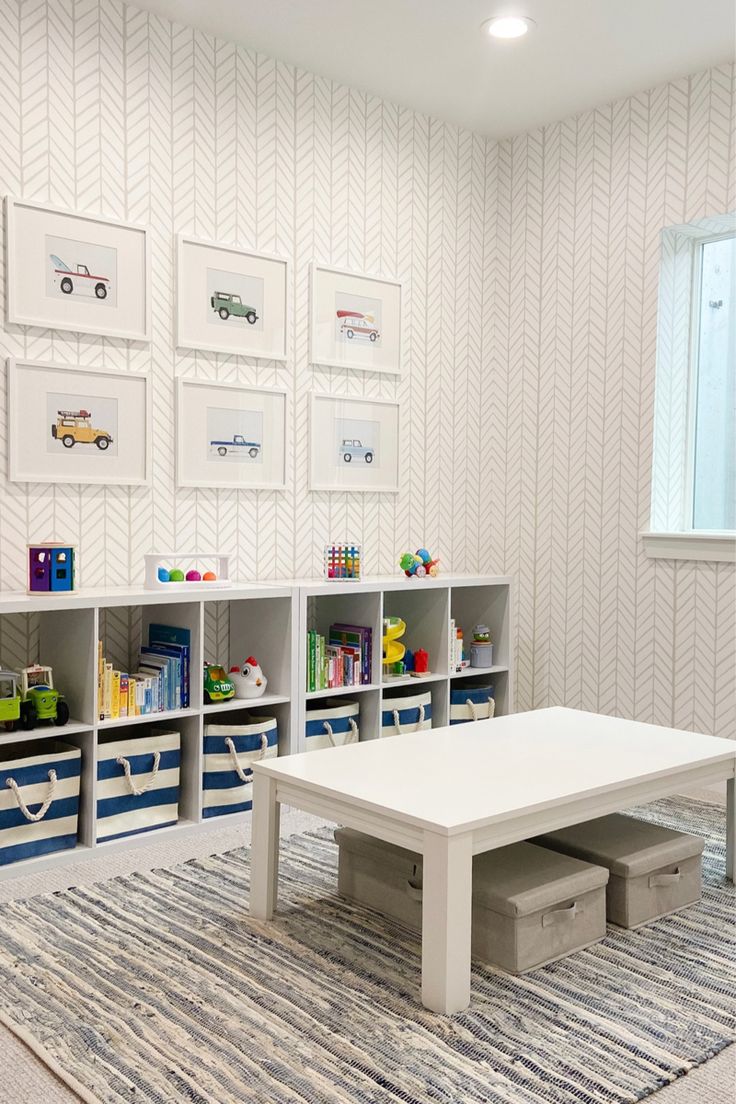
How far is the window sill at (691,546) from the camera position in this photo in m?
3.73

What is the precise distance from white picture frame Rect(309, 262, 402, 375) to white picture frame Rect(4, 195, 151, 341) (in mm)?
751

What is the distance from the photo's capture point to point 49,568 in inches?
116

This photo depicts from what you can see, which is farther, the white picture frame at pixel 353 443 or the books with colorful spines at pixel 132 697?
the white picture frame at pixel 353 443

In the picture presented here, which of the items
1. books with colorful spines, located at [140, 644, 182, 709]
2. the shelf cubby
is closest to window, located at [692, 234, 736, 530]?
the shelf cubby

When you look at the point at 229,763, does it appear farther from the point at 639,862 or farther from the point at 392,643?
the point at 639,862

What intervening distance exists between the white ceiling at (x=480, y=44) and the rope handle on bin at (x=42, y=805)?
2512 millimetres

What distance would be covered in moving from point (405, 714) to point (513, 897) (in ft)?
5.64

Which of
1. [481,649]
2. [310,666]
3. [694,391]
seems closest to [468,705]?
[481,649]

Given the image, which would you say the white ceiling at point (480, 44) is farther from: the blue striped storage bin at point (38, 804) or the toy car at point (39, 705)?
the blue striped storage bin at point (38, 804)

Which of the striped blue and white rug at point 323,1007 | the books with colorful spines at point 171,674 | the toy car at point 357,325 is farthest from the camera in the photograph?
the toy car at point 357,325

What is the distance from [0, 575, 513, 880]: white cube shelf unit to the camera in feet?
9.64

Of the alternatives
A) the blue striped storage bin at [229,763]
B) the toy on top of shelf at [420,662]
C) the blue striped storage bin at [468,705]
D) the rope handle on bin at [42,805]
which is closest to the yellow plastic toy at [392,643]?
the toy on top of shelf at [420,662]

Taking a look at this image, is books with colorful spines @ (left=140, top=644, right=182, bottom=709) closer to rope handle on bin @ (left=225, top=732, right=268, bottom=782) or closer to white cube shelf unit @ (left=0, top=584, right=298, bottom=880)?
white cube shelf unit @ (left=0, top=584, right=298, bottom=880)

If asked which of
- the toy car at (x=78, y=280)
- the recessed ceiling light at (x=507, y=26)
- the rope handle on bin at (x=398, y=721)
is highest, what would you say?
the recessed ceiling light at (x=507, y=26)
